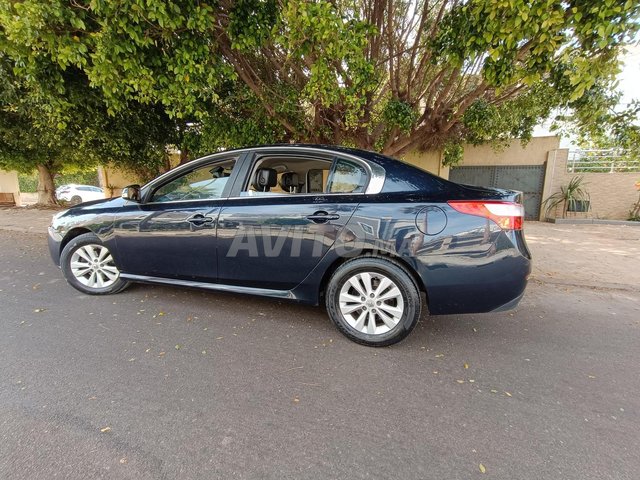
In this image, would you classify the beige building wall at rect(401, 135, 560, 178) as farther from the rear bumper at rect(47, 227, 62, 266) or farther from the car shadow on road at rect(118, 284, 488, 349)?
the rear bumper at rect(47, 227, 62, 266)

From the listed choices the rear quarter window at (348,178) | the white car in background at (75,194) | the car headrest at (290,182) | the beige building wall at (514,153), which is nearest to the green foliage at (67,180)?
the white car in background at (75,194)

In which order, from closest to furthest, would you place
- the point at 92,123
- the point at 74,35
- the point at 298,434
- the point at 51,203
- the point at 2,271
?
the point at 298,434, the point at 74,35, the point at 2,271, the point at 92,123, the point at 51,203

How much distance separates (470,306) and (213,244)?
2.35 metres

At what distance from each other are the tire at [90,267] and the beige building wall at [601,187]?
1190 centimetres

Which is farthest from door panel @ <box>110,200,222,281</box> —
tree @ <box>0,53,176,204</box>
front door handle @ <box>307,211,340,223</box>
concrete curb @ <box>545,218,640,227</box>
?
concrete curb @ <box>545,218,640,227</box>

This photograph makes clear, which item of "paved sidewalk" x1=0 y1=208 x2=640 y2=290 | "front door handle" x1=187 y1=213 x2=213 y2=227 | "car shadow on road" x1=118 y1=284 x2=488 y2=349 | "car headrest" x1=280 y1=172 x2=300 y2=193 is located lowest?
"car shadow on road" x1=118 y1=284 x2=488 y2=349

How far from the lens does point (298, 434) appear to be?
1.81 m

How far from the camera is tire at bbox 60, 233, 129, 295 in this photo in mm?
3689

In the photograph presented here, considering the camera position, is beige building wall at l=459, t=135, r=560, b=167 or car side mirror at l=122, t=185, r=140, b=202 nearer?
car side mirror at l=122, t=185, r=140, b=202

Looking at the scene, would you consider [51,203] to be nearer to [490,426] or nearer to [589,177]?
[490,426]

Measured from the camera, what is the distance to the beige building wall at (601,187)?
9750 mm

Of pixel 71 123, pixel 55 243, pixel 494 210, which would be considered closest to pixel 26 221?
pixel 71 123

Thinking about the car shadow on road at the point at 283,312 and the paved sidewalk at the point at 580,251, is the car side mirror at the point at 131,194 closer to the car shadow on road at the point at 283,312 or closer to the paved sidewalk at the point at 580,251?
the car shadow on road at the point at 283,312

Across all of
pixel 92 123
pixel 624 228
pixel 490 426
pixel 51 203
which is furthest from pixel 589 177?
pixel 51 203
